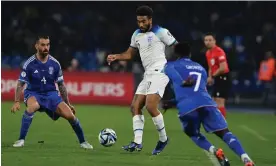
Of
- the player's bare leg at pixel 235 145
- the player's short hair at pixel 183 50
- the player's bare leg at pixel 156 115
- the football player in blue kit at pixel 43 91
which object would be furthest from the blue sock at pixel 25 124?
the player's bare leg at pixel 235 145

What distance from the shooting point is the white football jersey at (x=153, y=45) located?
11367 mm

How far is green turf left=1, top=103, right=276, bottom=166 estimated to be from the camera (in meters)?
10.1

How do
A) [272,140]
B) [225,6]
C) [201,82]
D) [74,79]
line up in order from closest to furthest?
1. [201,82]
2. [272,140]
3. [74,79]
4. [225,6]

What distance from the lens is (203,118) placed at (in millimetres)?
9250

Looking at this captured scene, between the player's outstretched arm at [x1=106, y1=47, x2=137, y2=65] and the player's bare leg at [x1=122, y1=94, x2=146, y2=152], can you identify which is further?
the player's bare leg at [x1=122, y1=94, x2=146, y2=152]

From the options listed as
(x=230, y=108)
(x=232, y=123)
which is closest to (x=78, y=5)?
(x=230, y=108)

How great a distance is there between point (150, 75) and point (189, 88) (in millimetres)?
2298

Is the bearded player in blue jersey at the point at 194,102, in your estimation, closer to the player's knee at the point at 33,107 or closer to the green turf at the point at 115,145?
the green turf at the point at 115,145

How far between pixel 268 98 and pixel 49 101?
16.1 m

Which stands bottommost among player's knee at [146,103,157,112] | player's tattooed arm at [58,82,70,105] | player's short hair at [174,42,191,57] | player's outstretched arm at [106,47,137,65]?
player's knee at [146,103,157,112]

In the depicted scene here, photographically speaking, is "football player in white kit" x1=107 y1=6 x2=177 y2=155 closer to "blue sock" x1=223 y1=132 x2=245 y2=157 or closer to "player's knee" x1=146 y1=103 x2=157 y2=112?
"player's knee" x1=146 y1=103 x2=157 y2=112

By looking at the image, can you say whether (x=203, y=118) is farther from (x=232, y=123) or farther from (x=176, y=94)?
(x=232, y=123)

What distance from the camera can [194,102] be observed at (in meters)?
9.12

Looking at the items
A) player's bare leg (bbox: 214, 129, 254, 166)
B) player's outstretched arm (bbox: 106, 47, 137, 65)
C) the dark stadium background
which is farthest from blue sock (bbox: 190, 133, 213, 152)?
the dark stadium background
